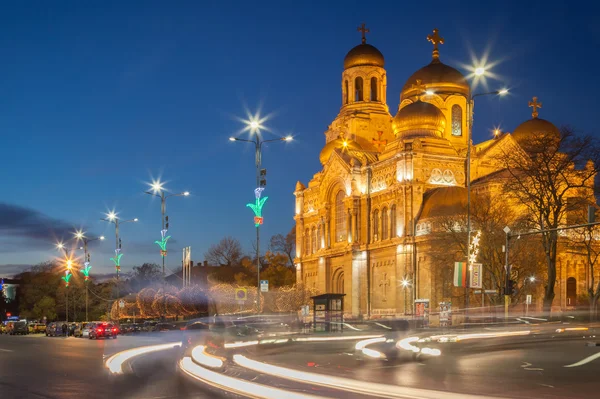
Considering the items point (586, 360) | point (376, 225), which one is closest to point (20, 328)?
point (376, 225)

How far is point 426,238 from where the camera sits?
70.0m

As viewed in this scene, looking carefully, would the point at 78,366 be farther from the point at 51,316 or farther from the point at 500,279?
the point at 51,316

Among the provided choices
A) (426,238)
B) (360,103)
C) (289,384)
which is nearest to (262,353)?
(289,384)

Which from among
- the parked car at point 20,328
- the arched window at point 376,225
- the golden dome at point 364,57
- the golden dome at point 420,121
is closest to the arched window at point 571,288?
the golden dome at point 420,121

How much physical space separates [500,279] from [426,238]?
1612cm

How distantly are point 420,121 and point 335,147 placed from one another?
1273 cm

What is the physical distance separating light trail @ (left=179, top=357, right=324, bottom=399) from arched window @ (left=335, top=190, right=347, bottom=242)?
210 feet

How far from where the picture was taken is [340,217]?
8500cm

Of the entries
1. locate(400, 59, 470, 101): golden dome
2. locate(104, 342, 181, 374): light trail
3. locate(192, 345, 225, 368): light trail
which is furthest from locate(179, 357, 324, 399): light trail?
locate(400, 59, 470, 101): golden dome

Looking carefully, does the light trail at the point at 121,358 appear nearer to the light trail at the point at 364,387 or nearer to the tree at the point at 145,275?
the light trail at the point at 364,387

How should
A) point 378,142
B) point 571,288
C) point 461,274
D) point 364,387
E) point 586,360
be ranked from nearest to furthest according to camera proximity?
point 364,387, point 586,360, point 461,274, point 571,288, point 378,142

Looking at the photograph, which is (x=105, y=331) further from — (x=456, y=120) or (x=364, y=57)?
(x=364, y=57)

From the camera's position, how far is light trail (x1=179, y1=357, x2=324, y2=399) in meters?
13.2

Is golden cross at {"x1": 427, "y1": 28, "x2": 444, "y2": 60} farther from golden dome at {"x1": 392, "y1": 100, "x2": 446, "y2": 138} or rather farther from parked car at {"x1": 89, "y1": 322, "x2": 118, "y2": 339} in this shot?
parked car at {"x1": 89, "y1": 322, "x2": 118, "y2": 339}
